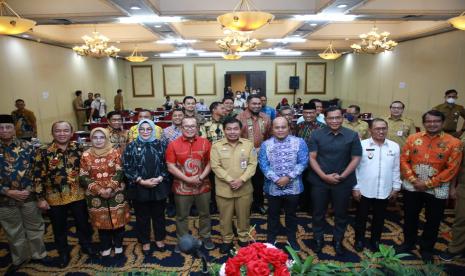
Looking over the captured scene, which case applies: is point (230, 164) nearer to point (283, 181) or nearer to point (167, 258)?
point (283, 181)

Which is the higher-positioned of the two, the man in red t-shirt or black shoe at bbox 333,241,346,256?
the man in red t-shirt

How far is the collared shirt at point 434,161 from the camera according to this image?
2914 millimetres

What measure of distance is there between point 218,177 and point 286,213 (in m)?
0.86

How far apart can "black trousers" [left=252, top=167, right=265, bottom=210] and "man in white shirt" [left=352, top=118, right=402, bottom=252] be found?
139 centimetres

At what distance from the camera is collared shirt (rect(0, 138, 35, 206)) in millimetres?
2875

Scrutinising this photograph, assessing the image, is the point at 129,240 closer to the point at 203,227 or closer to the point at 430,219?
the point at 203,227

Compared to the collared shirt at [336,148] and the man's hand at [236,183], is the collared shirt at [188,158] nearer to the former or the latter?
the man's hand at [236,183]

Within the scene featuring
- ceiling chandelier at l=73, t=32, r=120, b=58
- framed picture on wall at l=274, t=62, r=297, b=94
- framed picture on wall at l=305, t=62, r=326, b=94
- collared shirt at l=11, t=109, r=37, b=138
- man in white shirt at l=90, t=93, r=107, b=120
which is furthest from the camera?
framed picture on wall at l=305, t=62, r=326, b=94

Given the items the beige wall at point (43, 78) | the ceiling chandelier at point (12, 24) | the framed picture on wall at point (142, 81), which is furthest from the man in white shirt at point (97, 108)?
the ceiling chandelier at point (12, 24)

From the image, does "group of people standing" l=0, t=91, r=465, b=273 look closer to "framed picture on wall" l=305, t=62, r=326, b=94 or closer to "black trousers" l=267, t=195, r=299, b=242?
"black trousers" l=267, t=195, r=299, b=242

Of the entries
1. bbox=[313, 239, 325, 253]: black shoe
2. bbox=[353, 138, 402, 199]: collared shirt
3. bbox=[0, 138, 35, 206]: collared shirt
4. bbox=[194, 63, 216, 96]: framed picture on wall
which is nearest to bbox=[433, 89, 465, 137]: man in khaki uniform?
bbox=[353, 138, 402, 199]: collared shirt

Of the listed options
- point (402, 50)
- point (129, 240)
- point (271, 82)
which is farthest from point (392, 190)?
point (271, 82)

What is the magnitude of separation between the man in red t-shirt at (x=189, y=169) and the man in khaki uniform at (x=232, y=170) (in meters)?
0.14

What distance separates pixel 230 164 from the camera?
309 cm
